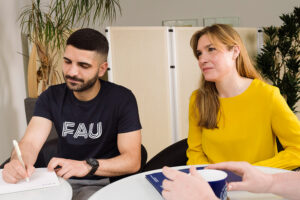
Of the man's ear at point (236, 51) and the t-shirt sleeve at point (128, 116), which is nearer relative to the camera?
the t-shirt sleeve at point (128, 116)

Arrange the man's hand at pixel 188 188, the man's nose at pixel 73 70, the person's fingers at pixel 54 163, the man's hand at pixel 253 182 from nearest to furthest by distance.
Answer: the man's hand at pixel 188 188
the man's hand at pixel 253 182
the person's fingers at pixel 54 163
the man's nose at pixel 73 70

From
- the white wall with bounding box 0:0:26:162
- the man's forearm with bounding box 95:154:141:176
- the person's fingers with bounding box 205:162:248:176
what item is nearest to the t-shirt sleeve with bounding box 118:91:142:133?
the man's forearm with bounding box 95:154:141:176

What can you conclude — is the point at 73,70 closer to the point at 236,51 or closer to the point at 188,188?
the point at 236,51

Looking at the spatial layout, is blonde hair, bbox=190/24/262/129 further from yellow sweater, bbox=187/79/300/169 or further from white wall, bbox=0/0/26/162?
white wall, bbox=0/0/26/162

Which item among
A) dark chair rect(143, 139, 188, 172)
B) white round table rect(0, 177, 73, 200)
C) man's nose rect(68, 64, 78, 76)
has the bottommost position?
dark chair rect(143, 139, 188, 172)

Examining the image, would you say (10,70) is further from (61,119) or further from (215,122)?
(215,122)

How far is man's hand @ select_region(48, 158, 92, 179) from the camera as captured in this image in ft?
4.04

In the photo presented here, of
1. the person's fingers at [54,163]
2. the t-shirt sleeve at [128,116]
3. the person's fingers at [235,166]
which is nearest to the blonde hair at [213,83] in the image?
the t-shirt sleeve at [128,116]

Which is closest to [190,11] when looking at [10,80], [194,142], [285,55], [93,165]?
[285,55]

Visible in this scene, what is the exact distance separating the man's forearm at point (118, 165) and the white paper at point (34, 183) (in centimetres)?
27

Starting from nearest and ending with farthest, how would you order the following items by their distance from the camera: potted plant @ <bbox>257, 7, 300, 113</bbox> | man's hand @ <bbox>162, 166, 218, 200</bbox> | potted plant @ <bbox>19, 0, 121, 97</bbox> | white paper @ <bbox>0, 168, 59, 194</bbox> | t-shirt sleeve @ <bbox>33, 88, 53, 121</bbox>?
man's hand @ <bbox>162, 166, 218, 200</bbox> < white paper @ <bbox>0, 168, 59, 194</bbox> < t-shirt sleeve @ <bbox>33, 88, 53, 121</bbox> < potted plant @ <bbox>19, 0, 121, 97</bbox> < potted plant @ <bbox>257, 7, 300, 113</bbox>

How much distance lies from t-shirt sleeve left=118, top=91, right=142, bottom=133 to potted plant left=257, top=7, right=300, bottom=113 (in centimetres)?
255

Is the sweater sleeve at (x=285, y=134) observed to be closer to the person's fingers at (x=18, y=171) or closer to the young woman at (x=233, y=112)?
the young woman at (x=233, y=112)

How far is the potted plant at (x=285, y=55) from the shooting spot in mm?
3797
